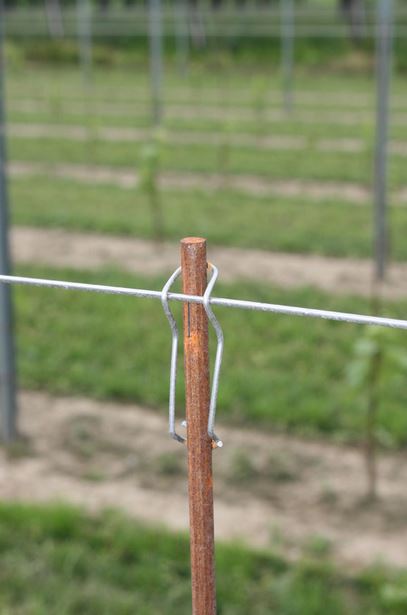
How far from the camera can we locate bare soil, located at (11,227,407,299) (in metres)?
7.06

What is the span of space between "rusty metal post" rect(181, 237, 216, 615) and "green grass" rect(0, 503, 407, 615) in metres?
1.95

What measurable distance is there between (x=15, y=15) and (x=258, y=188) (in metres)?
20.8

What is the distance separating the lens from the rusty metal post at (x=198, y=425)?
148cm

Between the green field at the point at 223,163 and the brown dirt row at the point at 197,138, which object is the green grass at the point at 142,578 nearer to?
the green field at the point at 223,163

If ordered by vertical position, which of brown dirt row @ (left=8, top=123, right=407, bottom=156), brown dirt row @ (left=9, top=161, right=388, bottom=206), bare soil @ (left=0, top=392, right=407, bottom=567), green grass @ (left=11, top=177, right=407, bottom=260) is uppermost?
brown dirt row @ (left=8, top=123, right=407, bottom=156)

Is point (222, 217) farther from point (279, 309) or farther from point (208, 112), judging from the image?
point (208, 112)

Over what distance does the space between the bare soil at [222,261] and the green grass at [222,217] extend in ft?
0.64

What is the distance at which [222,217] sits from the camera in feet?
29.5

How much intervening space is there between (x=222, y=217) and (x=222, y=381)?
3743 millimetres

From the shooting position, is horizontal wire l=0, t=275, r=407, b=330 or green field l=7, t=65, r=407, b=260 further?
green field l=7, t=65, r=407, b=260

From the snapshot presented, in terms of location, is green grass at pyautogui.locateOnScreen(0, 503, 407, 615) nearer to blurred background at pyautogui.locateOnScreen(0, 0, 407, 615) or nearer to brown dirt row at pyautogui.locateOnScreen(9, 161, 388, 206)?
blurred background at pyautogui.locateOnScreen(0, 0, 407, 615)

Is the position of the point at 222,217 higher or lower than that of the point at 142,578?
higher

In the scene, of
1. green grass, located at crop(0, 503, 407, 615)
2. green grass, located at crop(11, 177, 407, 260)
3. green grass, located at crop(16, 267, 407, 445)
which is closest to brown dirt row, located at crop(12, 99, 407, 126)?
green grass, located at crop(11, 177, 407, 260)

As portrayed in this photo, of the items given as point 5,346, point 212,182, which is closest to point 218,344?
point 5,346
